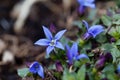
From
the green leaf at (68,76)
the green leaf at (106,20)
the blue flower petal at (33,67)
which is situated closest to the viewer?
the green leaf at (68,76)

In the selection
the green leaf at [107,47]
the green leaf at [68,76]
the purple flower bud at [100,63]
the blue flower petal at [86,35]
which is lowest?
the green leaf at [68,76]

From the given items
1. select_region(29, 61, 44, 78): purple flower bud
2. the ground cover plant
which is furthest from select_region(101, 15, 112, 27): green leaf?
select_region(29, 61, 44, 78): purple flower bud

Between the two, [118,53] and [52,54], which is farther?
[52,54]

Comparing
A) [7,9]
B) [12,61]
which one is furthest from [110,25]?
[7,9]

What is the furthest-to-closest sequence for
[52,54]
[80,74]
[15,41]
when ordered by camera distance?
[15,41]
[52,54]
[80,74]

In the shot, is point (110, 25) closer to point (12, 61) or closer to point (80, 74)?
point (80, 74)

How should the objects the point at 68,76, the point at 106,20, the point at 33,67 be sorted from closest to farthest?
the point at 68,76, the point at 33,67, the point at 106,20

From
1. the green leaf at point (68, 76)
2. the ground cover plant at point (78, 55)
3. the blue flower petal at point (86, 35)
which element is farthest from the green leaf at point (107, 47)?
the green leaf at point (68, 76)

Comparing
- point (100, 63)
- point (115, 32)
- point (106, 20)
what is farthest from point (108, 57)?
point (106, 20)

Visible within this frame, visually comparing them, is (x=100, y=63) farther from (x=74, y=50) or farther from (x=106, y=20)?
(x=106, y=20)

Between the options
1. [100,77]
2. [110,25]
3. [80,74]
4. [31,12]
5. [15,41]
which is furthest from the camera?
[31,12]

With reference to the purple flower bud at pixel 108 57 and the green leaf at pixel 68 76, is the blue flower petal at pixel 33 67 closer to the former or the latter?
the green leaf at pixel 68 76
